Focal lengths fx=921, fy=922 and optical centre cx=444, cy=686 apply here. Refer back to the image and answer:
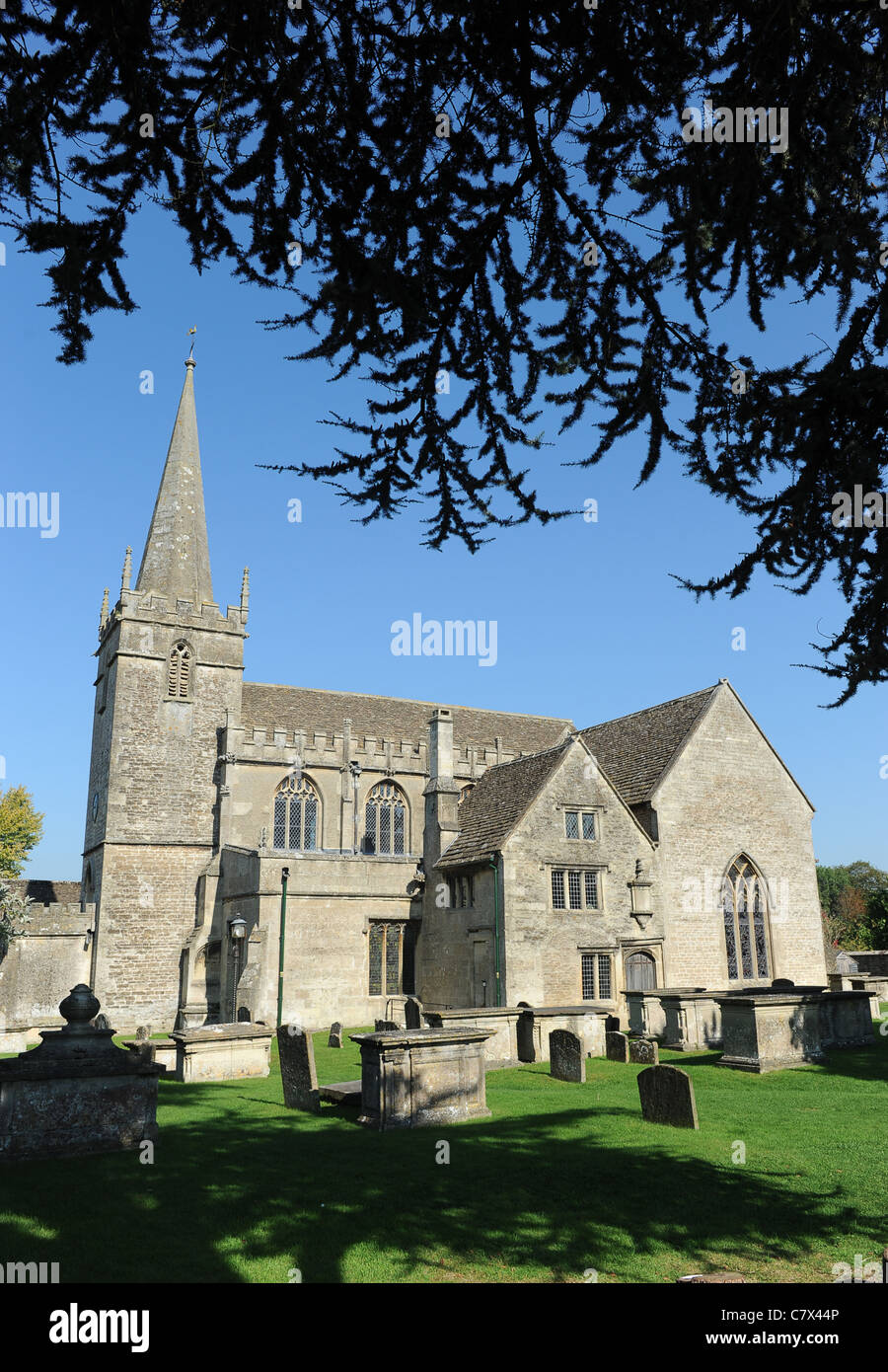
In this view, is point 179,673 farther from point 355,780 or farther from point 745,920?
Result: point 745,920

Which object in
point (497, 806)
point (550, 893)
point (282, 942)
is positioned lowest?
point (282, 942)

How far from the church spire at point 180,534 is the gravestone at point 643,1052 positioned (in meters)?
26.5

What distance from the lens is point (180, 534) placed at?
131 feet

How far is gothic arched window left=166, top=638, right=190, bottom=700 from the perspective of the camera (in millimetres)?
37031

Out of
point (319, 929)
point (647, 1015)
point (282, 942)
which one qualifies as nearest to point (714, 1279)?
point (647, 1015)

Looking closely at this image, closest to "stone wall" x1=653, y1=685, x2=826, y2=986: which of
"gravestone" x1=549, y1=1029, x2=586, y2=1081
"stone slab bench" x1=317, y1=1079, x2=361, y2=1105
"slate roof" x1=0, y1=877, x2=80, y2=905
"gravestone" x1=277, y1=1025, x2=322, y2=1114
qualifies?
"gravestone" x1=549, y1=1029, x2=586, y2=1081

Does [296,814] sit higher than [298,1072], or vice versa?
[296,814]

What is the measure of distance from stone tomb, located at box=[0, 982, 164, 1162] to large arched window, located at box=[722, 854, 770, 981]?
20729 mm

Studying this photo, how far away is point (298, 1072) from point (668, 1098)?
17.3ft

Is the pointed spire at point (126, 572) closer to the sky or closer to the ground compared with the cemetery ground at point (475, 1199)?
closer to the sky

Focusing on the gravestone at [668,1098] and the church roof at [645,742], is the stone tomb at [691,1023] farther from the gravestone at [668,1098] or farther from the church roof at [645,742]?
the gravestone at [668,1098]

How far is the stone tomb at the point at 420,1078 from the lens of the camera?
11.8 m

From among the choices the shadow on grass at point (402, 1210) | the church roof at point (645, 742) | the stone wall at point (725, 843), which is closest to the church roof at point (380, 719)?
the church roof at point (645, 742)
